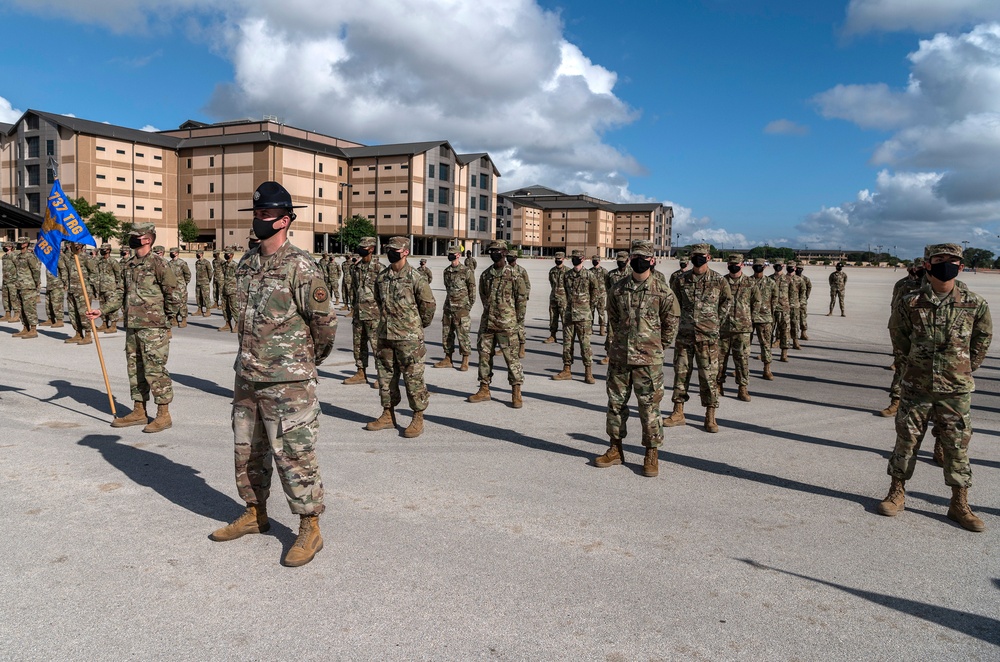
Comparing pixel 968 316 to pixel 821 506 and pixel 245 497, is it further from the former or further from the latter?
pixel 245 497

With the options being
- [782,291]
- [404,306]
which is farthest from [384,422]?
[782,291]

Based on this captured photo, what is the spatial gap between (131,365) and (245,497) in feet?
11.3

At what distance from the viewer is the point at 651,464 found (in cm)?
602

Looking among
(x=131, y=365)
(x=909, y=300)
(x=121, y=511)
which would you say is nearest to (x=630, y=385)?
(x=909, y=300)

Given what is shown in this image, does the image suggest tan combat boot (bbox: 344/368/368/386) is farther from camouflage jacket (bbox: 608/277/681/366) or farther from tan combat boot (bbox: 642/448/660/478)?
tan combat boot (bbox: 642/448/660/478)

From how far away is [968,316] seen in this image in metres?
5.03

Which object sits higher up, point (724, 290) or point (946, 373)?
point (724, 290)

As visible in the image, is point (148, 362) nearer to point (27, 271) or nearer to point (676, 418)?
point (676, 418)

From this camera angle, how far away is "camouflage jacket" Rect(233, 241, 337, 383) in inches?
163

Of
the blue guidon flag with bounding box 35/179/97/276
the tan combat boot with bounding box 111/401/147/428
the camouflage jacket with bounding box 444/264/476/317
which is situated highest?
the blue guidon flag with bounding box 35/179/97/276

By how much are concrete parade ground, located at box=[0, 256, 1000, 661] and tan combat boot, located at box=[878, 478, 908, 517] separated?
0.11 meters

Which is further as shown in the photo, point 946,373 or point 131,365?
point 131,365

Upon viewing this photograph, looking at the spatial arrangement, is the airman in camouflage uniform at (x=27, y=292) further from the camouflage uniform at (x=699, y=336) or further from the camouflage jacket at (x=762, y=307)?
the camouflage jacket at (x=762, y=307)

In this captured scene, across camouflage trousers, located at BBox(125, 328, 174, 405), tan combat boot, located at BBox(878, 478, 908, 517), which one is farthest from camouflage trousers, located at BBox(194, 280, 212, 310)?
tan combat boot, located at BBox(878, 478, 908, 517)
